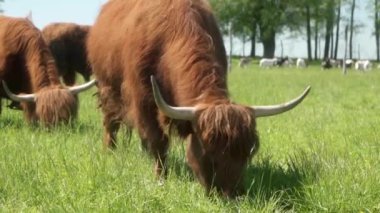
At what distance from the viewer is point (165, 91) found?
5797mm

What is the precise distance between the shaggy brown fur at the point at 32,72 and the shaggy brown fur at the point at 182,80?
3.66ft

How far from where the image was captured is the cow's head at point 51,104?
27.3 feet

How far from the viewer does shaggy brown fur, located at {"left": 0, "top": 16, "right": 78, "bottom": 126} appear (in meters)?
8.47

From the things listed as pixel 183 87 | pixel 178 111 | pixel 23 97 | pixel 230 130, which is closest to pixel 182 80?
pixel 183 87

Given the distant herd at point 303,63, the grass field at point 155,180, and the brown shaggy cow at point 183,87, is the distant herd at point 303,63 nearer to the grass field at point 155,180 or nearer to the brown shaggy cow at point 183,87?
the grass field at point 155,180

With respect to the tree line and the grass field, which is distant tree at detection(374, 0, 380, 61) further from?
the grass field

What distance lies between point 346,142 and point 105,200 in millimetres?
3839

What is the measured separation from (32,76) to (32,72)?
0.08m

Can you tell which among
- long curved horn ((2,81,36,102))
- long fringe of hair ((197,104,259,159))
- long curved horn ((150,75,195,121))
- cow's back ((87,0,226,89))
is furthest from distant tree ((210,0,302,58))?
long fringe of hair ((197,104,259,159))

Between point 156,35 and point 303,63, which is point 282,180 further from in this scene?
point 303,63

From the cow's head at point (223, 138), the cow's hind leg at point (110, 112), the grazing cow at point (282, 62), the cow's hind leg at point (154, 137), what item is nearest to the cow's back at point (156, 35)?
the cow's hind leg at point (154, 137)

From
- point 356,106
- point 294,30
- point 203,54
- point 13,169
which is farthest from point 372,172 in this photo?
point 294,30

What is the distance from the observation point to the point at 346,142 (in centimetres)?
761

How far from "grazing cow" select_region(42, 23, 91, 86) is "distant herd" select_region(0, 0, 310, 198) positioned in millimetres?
5897
